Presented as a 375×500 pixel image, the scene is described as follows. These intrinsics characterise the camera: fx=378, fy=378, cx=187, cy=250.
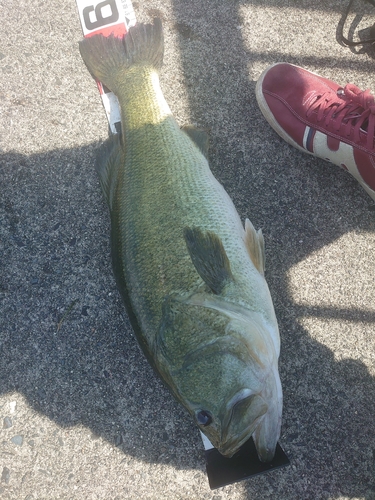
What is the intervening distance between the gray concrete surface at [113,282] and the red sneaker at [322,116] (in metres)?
0.10

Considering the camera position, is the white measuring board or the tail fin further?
the white measuring board

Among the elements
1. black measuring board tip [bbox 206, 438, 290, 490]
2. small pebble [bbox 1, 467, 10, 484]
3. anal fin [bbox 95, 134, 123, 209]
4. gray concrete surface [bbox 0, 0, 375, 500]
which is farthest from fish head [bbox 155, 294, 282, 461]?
small pebble [bbox 1, 467, 10, 484]

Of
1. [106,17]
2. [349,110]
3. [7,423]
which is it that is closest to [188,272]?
[7,423]

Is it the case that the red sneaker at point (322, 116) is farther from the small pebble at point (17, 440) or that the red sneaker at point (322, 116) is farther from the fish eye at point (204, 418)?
the small pebble at point (17, 440)

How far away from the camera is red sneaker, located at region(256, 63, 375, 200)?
2340 millimetres

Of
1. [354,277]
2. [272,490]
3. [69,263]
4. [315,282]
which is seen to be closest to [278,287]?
[315,282]

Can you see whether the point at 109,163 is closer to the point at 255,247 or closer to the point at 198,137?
the point at 198,137

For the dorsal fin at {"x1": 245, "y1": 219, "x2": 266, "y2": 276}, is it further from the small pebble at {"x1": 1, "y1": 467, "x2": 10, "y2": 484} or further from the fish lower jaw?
the small pebble at {"x1": 1, "y1": 467, "x2": 10, "y2": 484}

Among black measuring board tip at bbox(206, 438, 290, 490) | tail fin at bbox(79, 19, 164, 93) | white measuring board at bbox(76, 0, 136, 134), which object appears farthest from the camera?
white measuring board at bbox(76, 0, 136, 134)

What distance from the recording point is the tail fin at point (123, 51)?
243 centimetres

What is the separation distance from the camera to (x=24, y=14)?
270 cm

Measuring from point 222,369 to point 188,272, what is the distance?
47cm

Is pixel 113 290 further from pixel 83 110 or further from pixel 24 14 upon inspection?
pixel 24 14

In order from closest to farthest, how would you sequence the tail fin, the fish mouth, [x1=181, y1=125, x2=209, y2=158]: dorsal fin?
the fish mouth, [x1=181, y1=125, x2=209, y2=158]: dorsal fin, the tail fin
